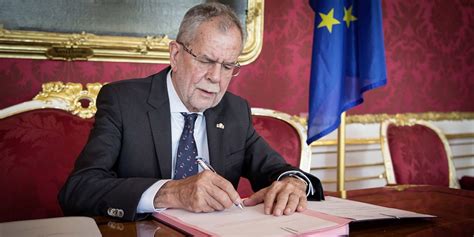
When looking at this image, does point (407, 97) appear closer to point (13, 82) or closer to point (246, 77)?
point (246, 77)

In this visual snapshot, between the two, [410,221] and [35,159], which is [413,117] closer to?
[410,221]

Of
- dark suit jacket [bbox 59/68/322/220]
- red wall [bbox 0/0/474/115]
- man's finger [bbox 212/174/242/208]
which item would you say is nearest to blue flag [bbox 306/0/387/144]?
red wall [bbox 0/0/474/115]

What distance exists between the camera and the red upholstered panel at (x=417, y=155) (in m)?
2.62

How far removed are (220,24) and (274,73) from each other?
4.69ft

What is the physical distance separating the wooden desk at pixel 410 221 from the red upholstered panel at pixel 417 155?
2.41 ft

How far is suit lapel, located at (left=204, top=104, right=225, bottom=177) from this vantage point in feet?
5.97

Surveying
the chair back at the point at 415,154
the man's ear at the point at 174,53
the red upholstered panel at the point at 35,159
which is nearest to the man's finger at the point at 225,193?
the man's ear at the point at 174,53

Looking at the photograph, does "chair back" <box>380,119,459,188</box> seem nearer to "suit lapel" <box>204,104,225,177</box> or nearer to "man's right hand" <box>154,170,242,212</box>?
"suit lapel" <box>204,104,225,177</box>

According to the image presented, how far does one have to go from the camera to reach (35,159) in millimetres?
1995

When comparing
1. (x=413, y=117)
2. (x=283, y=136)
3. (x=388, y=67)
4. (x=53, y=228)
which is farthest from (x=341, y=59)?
(x=53, y=228)

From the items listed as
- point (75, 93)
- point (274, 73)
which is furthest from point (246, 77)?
point (75, 93)

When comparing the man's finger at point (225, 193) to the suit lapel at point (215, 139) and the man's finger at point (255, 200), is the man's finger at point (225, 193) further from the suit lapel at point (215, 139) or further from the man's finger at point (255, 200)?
the suit lapel at point (215, 139)

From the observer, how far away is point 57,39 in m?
2.38

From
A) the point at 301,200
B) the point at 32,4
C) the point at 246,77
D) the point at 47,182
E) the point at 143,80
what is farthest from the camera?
the point at 246,77
